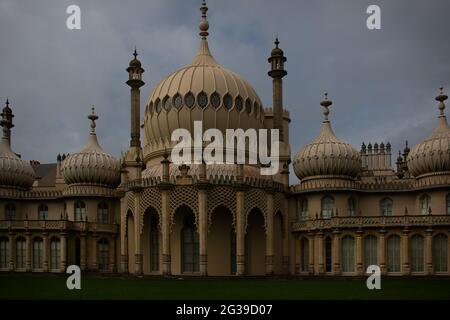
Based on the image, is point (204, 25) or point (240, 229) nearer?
point (240, 229)

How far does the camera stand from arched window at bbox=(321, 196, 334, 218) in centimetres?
4944

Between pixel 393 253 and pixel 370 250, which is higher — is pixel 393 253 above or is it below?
below

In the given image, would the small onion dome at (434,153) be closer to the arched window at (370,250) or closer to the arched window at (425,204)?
the arched window at (425,204)

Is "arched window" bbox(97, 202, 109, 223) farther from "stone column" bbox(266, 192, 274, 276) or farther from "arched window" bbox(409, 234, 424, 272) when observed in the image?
"arched window" bbox(409, 234, 424, 272)

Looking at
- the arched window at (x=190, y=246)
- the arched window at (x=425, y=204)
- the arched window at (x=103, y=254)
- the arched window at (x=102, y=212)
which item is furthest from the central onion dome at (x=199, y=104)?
the arched window at (x=425, y=204)

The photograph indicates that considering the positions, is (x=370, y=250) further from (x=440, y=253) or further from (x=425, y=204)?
(x=425, y=204)

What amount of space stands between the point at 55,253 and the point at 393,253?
80.5 feet

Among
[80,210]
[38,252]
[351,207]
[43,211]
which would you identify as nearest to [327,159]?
[351,207]

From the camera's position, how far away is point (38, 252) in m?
50.6

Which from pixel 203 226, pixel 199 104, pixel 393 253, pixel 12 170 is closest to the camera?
pixel 203 226

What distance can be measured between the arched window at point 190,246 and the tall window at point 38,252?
1134 cm

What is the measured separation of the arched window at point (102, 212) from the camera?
52.8 metres
